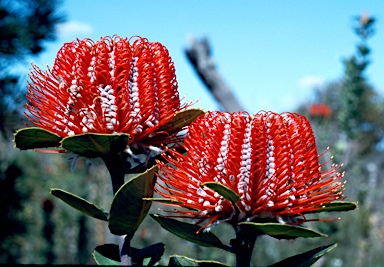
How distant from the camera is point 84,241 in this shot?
7465 millimetres

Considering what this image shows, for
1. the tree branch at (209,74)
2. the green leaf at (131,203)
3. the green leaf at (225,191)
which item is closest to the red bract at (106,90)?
the green leaf at (131,203)

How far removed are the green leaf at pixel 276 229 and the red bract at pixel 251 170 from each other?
4 centimetres

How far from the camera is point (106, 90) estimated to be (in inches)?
41.8

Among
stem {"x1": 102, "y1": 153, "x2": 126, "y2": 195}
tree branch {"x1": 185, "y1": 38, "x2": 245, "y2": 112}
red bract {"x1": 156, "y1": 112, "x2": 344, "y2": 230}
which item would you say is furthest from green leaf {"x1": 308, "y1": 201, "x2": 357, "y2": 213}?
tree branch {"x1": 185, "y1": 38, "x2": 245, "y2": 112}

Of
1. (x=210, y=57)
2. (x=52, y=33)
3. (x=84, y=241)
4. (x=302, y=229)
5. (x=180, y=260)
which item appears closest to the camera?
(x=302, y=229)

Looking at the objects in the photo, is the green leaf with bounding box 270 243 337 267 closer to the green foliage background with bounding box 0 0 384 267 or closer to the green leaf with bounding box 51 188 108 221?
the green foliage background with bounding box 0 0 384 267

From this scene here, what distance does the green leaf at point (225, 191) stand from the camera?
88 centimetres

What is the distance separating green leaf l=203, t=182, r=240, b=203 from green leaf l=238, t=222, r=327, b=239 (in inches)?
1.9

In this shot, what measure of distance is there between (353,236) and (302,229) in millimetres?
9635

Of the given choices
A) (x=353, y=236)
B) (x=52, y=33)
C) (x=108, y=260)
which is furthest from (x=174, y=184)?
(x=353, y=236)

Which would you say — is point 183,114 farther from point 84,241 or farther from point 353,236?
point 353,236

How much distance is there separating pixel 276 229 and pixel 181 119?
0.31 m

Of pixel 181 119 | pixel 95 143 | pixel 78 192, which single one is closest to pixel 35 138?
pixel 95 143

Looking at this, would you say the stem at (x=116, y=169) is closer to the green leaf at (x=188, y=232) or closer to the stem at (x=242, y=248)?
the green leaf at (x=188, y=232)
